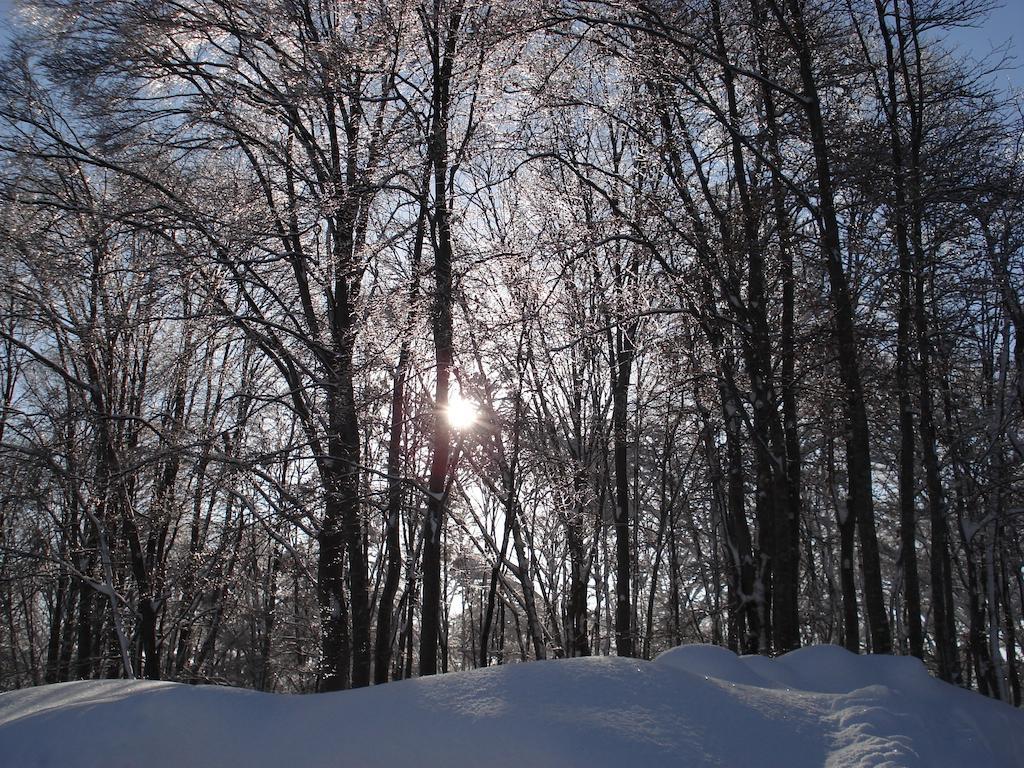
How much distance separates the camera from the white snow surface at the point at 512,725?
2.69 meters

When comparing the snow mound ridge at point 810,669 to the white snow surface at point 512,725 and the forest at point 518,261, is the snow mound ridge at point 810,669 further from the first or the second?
the forest at point 518,261

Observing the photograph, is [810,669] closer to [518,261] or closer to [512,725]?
[512,725]

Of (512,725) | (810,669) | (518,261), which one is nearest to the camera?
(512,725)

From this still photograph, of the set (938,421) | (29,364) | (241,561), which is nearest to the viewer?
(241,561)

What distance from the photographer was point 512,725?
2768 millimetres

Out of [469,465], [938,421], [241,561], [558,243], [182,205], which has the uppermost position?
[182,205]

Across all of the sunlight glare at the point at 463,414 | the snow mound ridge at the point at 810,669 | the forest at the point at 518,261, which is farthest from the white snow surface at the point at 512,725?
the sunlight glare at the point at 463,414

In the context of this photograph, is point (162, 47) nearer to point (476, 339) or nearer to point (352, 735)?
point (476, 339)

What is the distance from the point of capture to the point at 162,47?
11.5 meters

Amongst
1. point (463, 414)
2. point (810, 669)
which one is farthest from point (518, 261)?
point (810, 669)

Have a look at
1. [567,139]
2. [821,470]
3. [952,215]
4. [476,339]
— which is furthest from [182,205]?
[821,470]

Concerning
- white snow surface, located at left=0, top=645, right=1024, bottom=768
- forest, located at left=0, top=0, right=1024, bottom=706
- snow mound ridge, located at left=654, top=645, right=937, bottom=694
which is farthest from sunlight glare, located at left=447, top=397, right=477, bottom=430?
white snow surface, located at left=0, top=645, right=1024, bottom=768

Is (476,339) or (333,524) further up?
(476,339)

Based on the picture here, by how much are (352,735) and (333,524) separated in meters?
8.66
